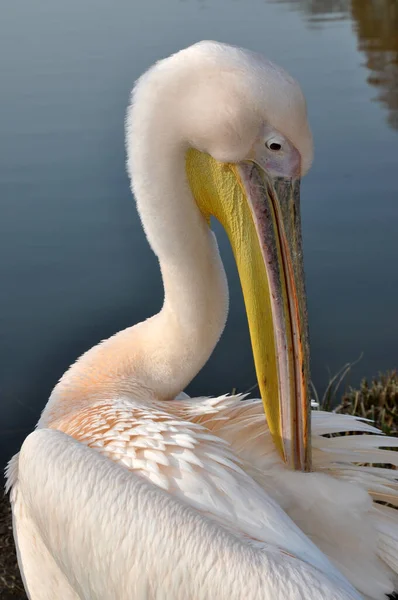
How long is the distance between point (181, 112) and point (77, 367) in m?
0.98

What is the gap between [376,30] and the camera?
14.3 meters

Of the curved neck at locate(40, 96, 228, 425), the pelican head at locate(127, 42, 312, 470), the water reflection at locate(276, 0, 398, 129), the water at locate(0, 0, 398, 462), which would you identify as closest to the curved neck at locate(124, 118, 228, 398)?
the curved neck at locate(40, 96, 228, 425)

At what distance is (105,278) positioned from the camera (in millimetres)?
6660

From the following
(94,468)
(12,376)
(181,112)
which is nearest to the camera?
(94,468)

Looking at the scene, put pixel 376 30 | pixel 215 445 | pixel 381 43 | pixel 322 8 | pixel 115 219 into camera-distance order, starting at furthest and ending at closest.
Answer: pixel 322 8, pixel 376 30, pixel 381 43, pixel 115 219, pixel 215 445

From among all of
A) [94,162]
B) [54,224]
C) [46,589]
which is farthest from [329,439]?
[94,162]

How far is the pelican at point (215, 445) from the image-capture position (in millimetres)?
2049

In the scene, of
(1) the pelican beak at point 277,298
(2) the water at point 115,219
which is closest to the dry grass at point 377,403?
(2) the water at point 115,219

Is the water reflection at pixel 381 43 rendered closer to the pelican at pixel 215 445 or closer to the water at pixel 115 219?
the water at pixel 115 219

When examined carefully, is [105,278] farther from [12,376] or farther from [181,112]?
[181,112]

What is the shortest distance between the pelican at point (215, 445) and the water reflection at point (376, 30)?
7444 millimetres

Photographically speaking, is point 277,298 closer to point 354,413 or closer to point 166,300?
point 166,300

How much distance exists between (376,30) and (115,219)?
8923 millimetres

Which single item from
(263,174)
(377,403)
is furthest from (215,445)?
(377,403)
